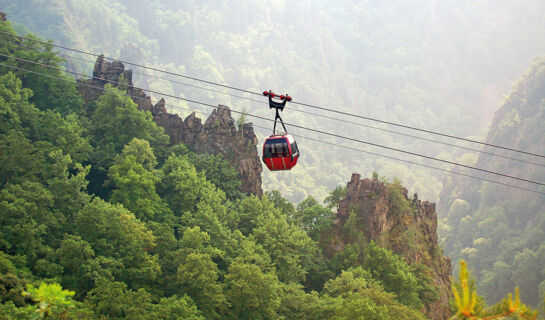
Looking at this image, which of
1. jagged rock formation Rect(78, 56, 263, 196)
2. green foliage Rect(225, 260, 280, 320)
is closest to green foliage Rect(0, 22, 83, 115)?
jagged rock formation Rect(78, 56, 263, 196)

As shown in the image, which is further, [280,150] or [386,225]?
[386,225]

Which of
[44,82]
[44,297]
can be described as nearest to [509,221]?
[44,82]

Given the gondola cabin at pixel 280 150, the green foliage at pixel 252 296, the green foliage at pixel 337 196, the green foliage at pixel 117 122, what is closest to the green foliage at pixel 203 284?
the green foliage at pixel 252 296

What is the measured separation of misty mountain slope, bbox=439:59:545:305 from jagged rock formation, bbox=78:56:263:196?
78.5m

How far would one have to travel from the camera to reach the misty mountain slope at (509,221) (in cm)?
13550

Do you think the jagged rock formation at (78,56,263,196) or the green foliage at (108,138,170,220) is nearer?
the green foliage at (108,138,170,220)

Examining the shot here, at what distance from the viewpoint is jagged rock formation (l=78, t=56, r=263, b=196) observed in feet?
238

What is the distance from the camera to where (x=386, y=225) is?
69625mm

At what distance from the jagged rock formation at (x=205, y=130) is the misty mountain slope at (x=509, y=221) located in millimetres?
78540

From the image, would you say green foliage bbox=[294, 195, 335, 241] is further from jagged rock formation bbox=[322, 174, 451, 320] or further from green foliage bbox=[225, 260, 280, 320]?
green foliage bbox=[225, 260, 280, 320]

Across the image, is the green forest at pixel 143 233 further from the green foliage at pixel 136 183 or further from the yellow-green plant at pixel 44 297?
the yellow-green plant at pixel 44 297

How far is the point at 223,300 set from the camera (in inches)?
1836

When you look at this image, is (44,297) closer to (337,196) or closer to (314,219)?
(314,219)

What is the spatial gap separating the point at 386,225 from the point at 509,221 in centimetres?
11744
